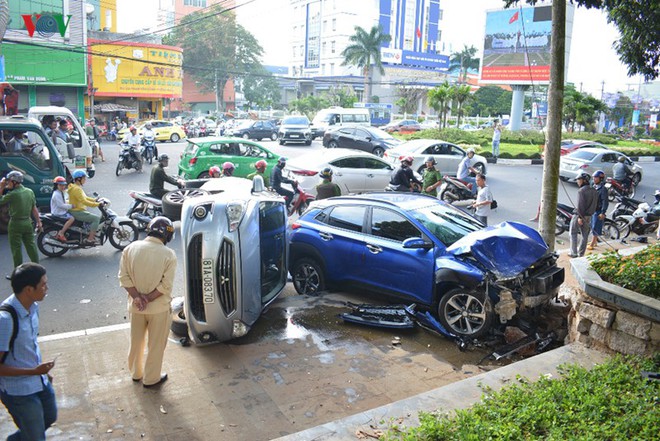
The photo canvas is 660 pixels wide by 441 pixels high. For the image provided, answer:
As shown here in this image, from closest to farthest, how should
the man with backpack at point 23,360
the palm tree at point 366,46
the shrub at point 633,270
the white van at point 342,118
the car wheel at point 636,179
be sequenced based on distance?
the man with backpack at point 23,360
the shrub at point 633,270
the car wheel at point 636,179
the white van at point 342,118
the palm tree at point 366,46

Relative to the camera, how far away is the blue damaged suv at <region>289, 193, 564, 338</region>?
22.2 feet

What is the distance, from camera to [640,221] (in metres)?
13.6

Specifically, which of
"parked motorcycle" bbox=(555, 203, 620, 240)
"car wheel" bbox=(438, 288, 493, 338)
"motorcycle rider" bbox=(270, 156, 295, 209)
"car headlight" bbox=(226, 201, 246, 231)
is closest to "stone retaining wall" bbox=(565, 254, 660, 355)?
"car wheel" bbox=(438, 288, 493, 338)

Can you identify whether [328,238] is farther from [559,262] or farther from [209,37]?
[209,37]

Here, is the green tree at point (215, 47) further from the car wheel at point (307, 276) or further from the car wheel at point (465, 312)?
the car wheel at point (465, 312)

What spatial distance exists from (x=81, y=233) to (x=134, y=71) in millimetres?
37007

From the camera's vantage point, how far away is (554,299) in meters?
7.29

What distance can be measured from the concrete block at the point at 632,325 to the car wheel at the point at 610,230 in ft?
28.5

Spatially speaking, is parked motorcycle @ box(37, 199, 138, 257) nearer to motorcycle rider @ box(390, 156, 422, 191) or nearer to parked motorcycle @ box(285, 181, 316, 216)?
parked motorcycle @ box(285, 181, 316, 216)

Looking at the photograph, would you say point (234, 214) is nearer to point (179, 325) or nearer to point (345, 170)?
point (179, 325)

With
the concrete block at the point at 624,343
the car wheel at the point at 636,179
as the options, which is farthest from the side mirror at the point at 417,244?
the car wheel at the point at 636,179

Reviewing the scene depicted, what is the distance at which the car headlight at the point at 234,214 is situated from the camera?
6332mm

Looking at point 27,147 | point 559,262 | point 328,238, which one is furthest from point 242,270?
point 27,147

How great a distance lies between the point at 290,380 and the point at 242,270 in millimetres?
1346
